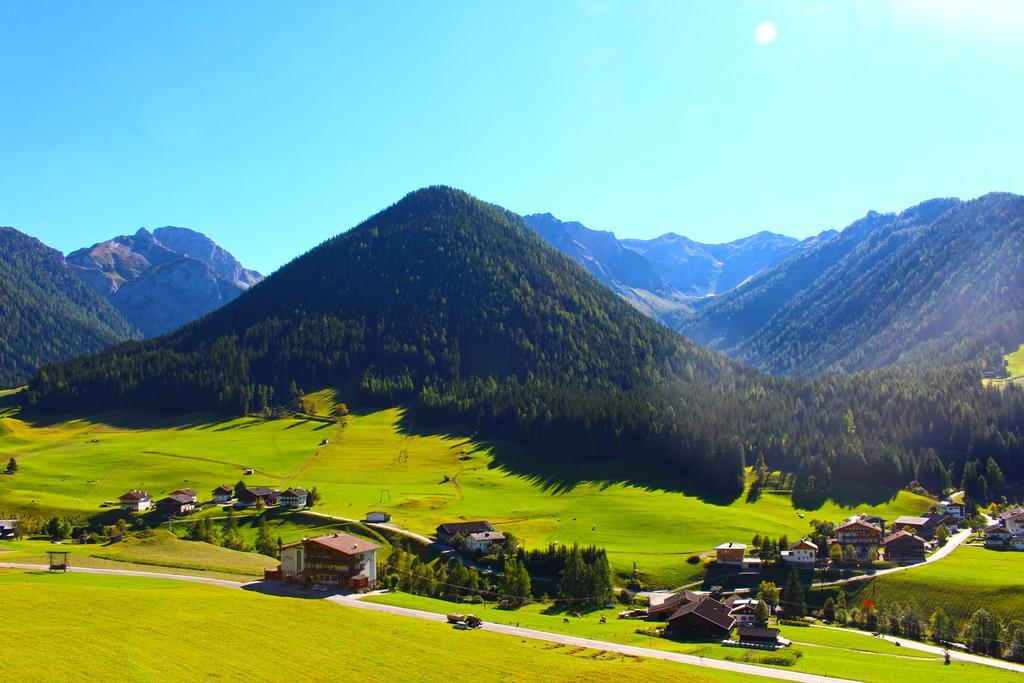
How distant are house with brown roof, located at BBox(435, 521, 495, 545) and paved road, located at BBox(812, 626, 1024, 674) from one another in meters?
50.3

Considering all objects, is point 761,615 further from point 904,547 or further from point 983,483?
point 983,483

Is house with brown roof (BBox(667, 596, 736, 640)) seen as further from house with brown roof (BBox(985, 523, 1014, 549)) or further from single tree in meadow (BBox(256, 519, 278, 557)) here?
house with brown roof (BBox(985, 523, 1014, 549))

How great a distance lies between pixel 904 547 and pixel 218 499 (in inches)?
4647

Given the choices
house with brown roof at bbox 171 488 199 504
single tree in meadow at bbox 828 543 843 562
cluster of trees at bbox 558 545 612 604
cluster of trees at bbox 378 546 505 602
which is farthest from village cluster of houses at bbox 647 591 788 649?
house with brown roof at bbox 171 488 199 504

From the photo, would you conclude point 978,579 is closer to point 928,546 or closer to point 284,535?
point 928,546

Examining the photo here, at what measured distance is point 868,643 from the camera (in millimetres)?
80938

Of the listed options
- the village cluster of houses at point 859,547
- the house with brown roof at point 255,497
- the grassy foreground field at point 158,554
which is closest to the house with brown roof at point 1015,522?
the village cluster of houses at point 859,547

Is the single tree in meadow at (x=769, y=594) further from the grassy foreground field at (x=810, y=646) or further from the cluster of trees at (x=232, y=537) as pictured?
the cluster of trees at (x=232, y=537)

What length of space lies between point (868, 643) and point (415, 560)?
184ft

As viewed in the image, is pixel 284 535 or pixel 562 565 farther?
pixel 284 535

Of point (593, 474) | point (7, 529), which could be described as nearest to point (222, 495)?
point (7, 529)

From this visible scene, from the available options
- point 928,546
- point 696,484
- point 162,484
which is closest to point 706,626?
point 928,546

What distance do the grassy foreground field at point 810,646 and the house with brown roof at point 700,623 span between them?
3.63m

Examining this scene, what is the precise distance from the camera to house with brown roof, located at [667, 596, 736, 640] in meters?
80.2
